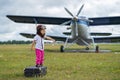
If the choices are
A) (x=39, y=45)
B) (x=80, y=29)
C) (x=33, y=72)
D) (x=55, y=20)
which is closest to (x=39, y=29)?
(x=39, y=45)

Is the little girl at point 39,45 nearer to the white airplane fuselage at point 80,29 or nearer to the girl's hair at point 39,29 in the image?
the girl's hair at point 39,29

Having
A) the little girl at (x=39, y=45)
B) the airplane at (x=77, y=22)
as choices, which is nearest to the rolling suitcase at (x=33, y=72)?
the little girl at (x=39, y=45)

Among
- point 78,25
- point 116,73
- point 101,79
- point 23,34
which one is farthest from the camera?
point 23,34

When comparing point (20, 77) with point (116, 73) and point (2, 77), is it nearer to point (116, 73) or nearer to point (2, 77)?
point (2, 77)

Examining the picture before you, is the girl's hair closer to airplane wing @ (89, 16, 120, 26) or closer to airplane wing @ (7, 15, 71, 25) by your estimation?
airplane wing @ (7, 15, 71, 25)

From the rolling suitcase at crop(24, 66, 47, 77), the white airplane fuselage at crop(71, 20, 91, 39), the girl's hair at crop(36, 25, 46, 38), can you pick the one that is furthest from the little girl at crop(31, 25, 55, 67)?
the white airplane fuselage at crop(71, 20, 91, 39)

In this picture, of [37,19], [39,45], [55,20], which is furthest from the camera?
[55,20]

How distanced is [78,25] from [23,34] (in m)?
9.38

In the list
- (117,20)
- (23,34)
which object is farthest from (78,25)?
(23,34)

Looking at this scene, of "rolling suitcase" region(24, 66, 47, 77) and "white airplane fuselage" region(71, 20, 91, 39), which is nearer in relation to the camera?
"rolling suitcase" region(24, 66, 47, 77)

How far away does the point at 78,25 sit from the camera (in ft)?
105

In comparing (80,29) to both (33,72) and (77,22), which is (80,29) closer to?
(77,22)

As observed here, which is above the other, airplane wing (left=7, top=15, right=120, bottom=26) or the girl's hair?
the girl's hair

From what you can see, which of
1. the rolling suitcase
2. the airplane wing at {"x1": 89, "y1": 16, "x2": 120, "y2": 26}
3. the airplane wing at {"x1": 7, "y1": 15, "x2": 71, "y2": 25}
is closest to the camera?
the rolling suitcase
